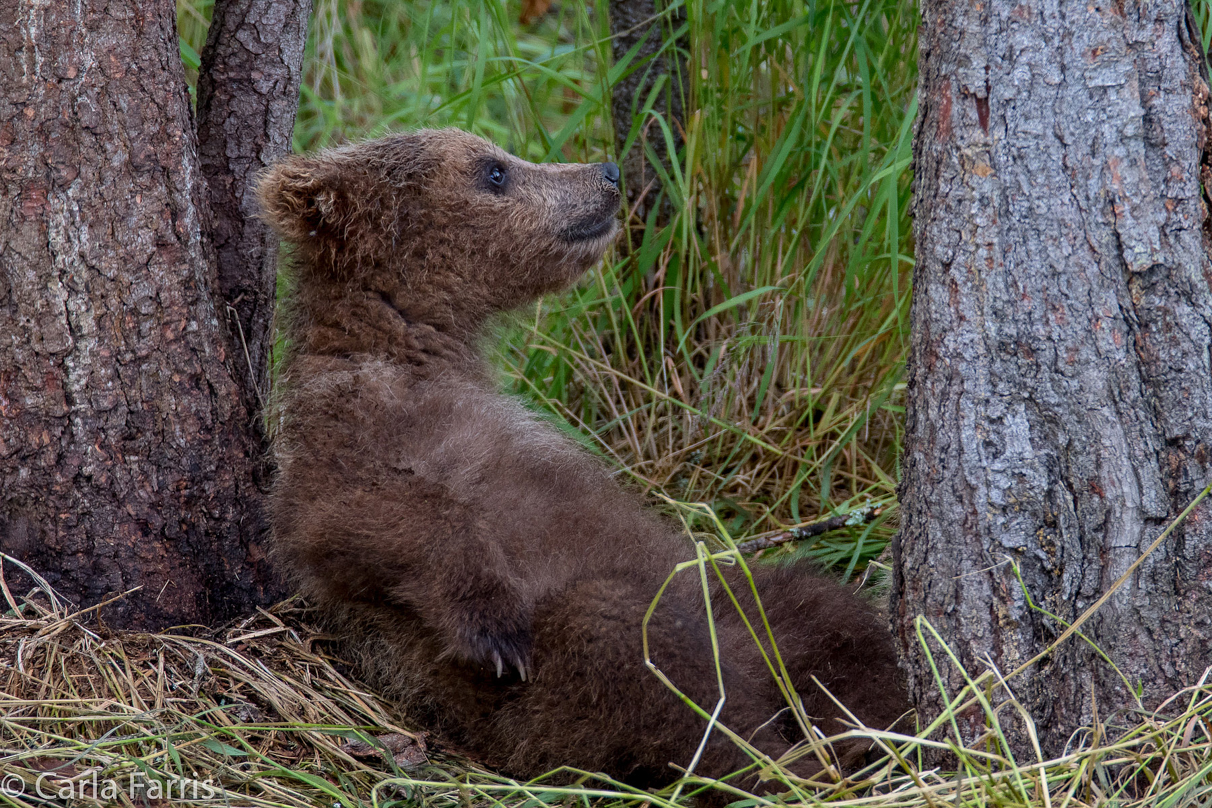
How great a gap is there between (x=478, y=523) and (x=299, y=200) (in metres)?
1.00

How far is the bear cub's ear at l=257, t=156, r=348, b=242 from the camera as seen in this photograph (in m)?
2.79

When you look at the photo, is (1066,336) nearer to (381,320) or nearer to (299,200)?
(381,320)

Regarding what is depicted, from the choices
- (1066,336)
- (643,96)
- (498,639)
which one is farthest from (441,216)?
(1066,336)

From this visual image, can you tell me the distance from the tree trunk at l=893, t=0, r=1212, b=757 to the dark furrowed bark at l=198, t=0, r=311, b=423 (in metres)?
1.71

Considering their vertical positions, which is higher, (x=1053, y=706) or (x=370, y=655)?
(x=1053, y=706)

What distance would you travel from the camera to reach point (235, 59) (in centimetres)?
289

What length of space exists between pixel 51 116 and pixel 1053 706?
237cm

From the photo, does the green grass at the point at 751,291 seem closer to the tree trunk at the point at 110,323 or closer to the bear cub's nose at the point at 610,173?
the bear cub's nose at the point at 610,173

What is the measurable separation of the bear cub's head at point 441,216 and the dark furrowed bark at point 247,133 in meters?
0.15

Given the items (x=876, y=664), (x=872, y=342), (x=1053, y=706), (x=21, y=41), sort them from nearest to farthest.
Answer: (x=1053, y=706), (x=21, y=41), (x=876, y=664), (x=872, y=342)

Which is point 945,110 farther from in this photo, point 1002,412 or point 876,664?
point 876,664

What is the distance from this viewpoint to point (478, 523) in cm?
241

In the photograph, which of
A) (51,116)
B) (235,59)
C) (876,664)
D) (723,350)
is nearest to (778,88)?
(723,350)

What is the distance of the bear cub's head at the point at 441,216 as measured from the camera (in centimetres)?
285
